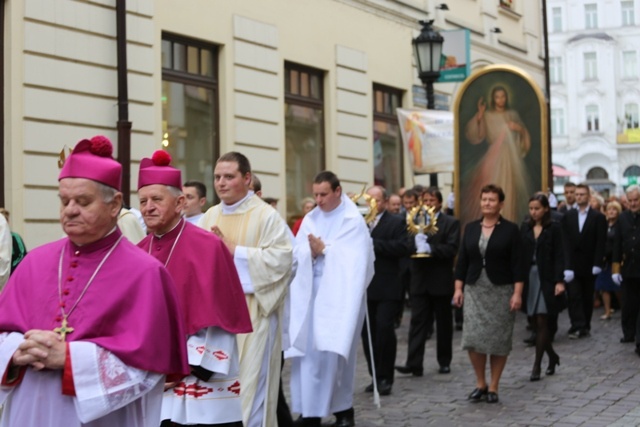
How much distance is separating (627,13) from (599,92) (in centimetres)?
545

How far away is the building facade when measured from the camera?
46.9ft

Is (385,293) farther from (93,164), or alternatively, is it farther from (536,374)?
(93,164)

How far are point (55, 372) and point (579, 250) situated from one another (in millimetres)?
13087

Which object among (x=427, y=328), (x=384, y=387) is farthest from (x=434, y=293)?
(x=384, y=387)

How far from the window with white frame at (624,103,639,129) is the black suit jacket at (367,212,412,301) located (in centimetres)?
7165

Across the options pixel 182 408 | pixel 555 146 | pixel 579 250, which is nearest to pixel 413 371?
pixel 579 250

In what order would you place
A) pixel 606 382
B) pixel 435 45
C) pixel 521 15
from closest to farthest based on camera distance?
pixel 606 382, pixel 435 45, pixel 521 15

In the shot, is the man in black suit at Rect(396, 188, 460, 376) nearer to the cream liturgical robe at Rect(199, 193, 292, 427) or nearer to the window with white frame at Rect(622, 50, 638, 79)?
the cream liturgical robe at Rect(199, 193, 292, 427)

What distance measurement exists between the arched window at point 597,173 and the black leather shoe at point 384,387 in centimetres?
7236

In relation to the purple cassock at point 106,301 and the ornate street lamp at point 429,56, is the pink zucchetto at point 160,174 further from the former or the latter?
the ornate street lamp at point 429,56

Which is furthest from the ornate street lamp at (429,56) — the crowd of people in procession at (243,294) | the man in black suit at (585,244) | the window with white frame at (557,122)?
the window with white frame at (557,122)

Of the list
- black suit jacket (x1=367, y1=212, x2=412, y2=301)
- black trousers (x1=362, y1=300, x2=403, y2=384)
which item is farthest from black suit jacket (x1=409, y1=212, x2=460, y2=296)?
black trousers (x1=362, y1=300, x2=403, y2=384)

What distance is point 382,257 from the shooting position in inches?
467

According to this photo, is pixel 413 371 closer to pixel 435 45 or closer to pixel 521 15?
pixel 435 45
